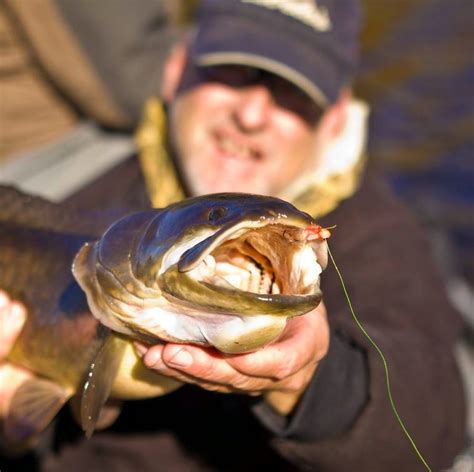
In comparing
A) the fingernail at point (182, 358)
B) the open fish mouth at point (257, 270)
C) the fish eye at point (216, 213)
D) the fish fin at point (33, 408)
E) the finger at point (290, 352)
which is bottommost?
the fish fin at point (33, 408)

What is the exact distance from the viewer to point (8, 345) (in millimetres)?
2029

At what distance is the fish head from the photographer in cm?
127

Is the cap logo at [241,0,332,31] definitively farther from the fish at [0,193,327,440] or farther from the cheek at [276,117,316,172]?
the fish at [0,193,327,440]

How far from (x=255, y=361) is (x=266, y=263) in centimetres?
20

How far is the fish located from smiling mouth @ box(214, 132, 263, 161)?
36.1 inches

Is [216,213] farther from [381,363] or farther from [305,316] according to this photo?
[381,363]

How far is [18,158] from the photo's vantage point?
331cm

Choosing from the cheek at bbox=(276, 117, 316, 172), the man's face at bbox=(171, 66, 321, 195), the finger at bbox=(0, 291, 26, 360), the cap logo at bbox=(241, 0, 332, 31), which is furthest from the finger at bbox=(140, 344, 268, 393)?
the cap logo at bbox=(241, 0, 332, 31)

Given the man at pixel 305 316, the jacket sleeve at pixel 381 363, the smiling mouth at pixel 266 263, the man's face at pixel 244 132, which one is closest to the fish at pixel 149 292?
the smiling mouth at pixel 266 263

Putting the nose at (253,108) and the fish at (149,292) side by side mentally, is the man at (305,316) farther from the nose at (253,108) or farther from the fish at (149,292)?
the fish at (149,292)

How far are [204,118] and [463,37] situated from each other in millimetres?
7277

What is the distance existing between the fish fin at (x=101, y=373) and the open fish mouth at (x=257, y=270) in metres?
0.37

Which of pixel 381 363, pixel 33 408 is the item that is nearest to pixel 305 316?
pixel 381 363

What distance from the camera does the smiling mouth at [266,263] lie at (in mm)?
1308
